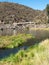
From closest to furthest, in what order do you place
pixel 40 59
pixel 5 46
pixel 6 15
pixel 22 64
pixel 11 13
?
pixel 40 59 < pixel 22 64 < pixel 5 46 < pixel 6 15 < pixel 11 13

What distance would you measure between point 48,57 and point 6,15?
16820 centimetres

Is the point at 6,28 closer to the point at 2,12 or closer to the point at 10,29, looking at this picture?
the point at 10,29

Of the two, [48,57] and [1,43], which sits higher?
[48,57]

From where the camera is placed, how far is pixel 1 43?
126 ft

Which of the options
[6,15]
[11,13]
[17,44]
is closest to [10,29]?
[17,44]

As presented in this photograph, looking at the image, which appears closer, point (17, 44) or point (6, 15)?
point (17, 44)

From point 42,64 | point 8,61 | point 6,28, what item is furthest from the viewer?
point 6,28

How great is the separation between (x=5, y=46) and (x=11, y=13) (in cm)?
16027

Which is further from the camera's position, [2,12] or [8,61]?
[2,12]

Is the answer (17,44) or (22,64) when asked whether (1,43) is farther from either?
(22,64)

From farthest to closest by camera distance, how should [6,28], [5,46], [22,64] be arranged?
[6,28]
[5,46]
[22,64]

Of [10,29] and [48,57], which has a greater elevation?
[48,57]

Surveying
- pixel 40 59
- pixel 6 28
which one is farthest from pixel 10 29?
pixel 40 59

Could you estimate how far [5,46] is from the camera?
37000 mm
